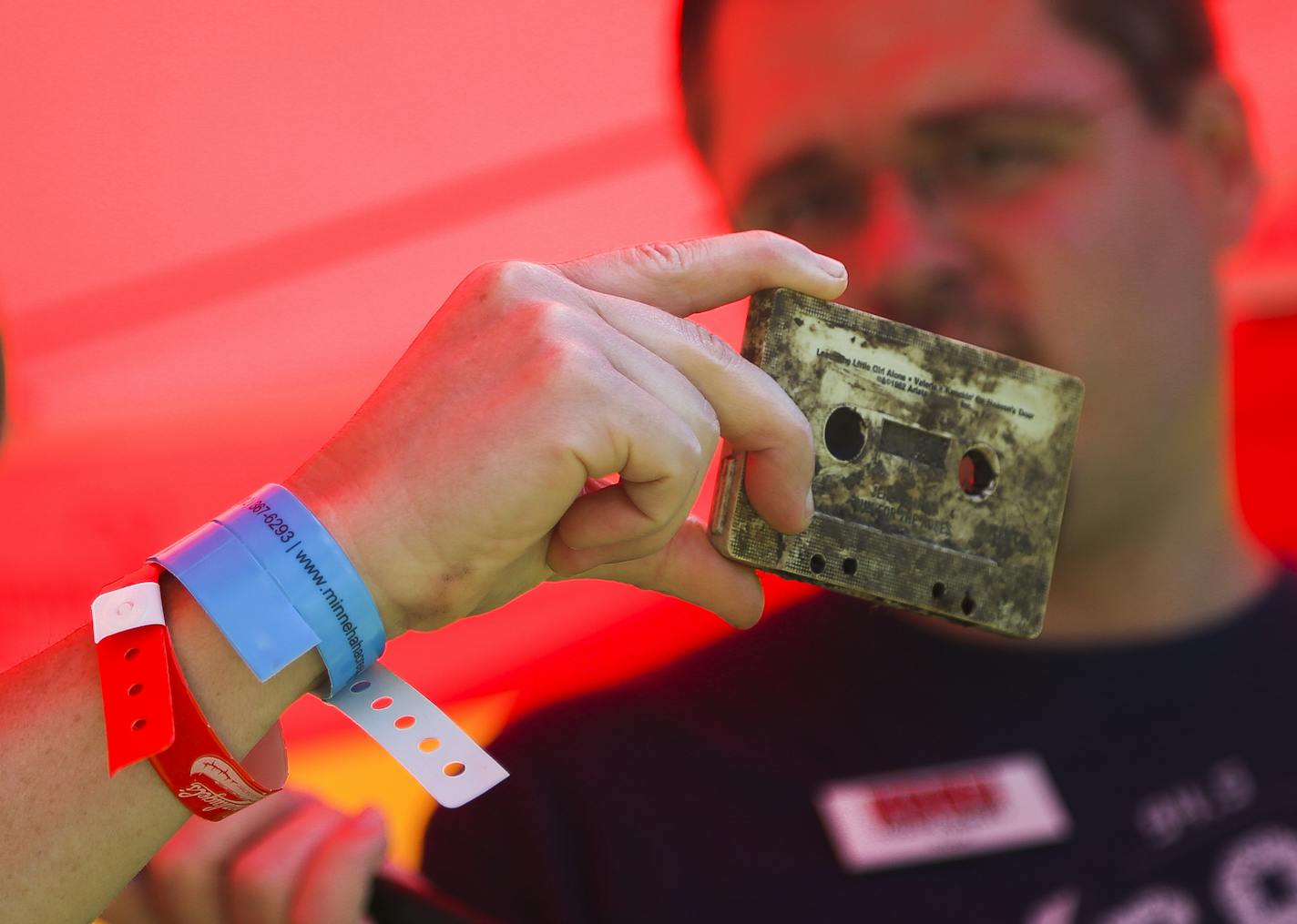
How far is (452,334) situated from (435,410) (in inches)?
2.2

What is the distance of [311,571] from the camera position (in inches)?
26.0

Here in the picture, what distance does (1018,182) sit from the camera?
5.11ft

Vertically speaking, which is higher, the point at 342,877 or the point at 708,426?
the point at 708,426

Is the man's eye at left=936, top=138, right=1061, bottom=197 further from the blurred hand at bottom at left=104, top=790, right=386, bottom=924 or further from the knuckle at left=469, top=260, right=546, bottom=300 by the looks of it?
the blurred hand at bottom at left=104, top=790, right=386, bottom=924

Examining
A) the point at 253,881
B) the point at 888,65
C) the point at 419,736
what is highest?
the point at 888,65

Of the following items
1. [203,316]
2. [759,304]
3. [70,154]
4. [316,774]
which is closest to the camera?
[759,304]

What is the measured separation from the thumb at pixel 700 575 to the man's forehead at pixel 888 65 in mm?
927

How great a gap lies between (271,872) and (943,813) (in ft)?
3.23

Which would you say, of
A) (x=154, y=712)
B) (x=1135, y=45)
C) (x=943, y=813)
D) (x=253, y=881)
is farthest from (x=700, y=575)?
(x=1135, y=45)

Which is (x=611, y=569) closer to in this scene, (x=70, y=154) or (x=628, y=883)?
(x=628, y=883)

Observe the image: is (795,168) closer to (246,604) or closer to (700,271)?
(700,271)

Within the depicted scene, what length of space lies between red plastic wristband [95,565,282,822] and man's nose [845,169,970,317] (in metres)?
0.96

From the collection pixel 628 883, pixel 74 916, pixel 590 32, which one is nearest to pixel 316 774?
pixel 628 883

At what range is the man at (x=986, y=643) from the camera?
1512 millimetres
